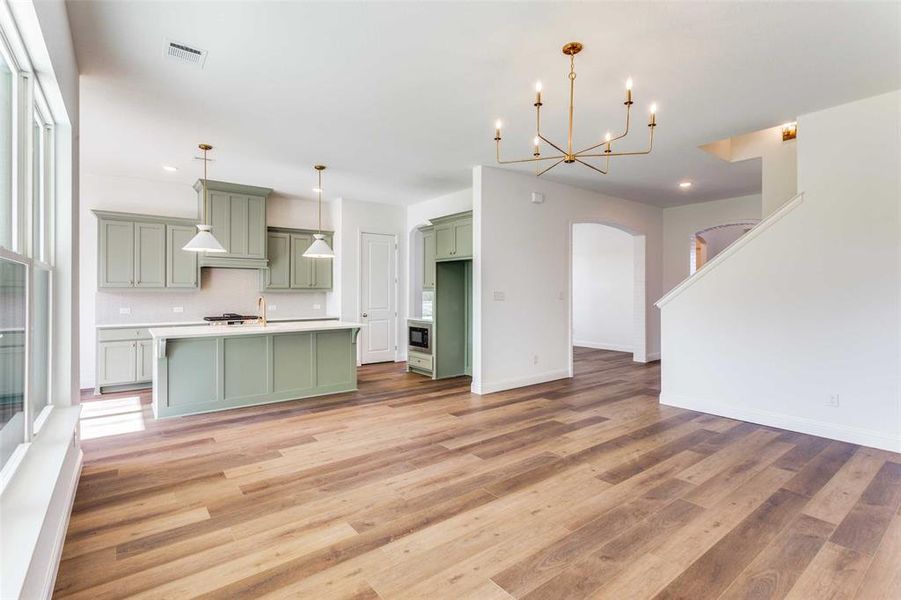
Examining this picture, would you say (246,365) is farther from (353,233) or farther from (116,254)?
(353,233)

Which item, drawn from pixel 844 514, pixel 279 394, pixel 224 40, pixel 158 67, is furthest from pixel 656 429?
pixel 158 67

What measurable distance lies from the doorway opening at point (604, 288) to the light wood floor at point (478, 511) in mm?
Result: 5407

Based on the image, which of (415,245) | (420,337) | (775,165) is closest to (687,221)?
(775,165)

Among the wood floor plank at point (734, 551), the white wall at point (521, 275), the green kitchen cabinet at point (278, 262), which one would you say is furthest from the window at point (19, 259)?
the green kitchen cabinet at point (278, 262)

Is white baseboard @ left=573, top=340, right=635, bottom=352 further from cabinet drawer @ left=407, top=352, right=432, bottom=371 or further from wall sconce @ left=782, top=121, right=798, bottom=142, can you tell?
wall sconce @ left=782, top=121, right=798, bottom=142

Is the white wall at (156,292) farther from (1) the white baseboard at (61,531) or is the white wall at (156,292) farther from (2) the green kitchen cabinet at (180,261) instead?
(1) the white baseboard at (61,531)

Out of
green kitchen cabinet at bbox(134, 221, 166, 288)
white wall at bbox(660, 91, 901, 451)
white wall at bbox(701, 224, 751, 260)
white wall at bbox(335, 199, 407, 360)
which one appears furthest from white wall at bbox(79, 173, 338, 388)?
white wall at bbox(701, 224, 751, 260)

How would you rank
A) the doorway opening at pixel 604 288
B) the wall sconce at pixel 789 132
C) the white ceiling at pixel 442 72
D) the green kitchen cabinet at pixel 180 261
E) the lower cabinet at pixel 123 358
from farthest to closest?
the doorway opening at pixel 604 288 < the green kitchen cabinet at pixel 180 261 < the lower cabinet at pixel 123 358 < the wall sconce at pixel 789 132 < the white ceiling at pixel 442 72

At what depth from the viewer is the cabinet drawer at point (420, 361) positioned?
659cm

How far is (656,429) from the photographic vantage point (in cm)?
A: 408

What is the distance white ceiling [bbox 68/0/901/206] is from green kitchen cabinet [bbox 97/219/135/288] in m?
0.98

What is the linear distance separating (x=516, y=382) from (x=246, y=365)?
10.9 feet

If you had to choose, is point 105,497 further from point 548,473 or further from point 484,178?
point 484,178

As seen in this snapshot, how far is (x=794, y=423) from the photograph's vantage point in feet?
13.2
